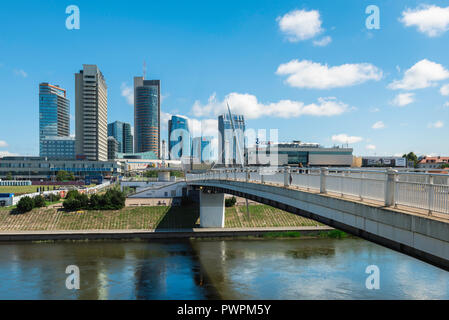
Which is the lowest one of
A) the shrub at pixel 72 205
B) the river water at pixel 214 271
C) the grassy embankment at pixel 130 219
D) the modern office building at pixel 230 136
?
the river water at pixel 214 271

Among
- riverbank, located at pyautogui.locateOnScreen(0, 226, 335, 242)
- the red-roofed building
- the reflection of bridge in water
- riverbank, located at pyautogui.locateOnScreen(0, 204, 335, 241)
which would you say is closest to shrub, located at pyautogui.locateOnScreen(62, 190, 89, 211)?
riverbank, located at pyautogui.locateOnScreen(0, 204, 335, 241)

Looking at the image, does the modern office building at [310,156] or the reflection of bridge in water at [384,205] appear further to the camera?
the modern office building at [310,156]

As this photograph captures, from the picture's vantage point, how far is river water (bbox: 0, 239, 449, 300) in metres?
20.0

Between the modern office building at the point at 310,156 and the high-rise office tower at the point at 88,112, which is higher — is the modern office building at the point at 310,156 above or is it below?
below

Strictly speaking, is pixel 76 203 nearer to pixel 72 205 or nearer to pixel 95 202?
pixel 72 205

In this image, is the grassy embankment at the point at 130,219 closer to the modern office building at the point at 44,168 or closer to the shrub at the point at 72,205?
the shrub at the point at 72,205

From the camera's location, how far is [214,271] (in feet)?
82.3

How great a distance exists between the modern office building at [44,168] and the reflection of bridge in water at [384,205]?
347 feet

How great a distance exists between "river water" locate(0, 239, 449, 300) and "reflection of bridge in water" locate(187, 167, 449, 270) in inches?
314

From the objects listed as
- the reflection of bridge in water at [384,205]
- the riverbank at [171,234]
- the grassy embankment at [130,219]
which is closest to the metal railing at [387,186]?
the reflection of bridge in water at [384,205]

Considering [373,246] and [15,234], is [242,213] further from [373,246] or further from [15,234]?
[15,234]

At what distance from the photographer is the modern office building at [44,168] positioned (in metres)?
111

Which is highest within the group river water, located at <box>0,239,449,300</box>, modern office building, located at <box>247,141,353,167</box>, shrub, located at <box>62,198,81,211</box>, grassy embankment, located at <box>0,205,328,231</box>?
modern office building, located at <box>247,141,353,167</box>

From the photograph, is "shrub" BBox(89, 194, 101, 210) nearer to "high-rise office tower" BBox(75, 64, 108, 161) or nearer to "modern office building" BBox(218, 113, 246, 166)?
"modern office building" BBox(218, 113, 246, 166)
